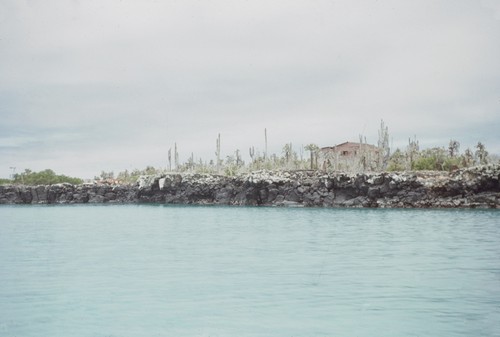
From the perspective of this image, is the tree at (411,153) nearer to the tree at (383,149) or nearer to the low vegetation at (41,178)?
the tree at (383,149)

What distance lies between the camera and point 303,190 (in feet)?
192

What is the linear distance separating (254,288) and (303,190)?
1905 inches

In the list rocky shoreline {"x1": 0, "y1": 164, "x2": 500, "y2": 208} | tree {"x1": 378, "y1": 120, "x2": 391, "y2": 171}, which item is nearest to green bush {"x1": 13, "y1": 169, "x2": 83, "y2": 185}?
rocky shoreline {"x1": 0, "y1": 164, "x2": 500, "y2": 208}

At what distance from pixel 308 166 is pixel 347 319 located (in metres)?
68.7

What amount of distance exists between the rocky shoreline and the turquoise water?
98.4 feet

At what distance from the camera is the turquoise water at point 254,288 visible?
7.93 meters

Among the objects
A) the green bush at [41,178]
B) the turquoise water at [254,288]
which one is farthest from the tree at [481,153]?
the green bush at [41,178]

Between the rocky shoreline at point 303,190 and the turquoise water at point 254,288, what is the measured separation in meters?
30.0

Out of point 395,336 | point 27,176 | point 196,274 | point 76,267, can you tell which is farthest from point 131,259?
point 27,176

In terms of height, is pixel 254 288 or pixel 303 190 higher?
pixel 303 190

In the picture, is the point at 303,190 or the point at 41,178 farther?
the point at 41,178

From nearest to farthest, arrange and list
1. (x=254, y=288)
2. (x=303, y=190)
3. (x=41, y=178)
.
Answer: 1. (x=254, y=288)
2. (x=303, y=190)
3. (x=41, y=178)

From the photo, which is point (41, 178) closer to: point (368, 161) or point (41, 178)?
point (41, 178)

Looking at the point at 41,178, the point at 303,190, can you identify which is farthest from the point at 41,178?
the point at 303,190
